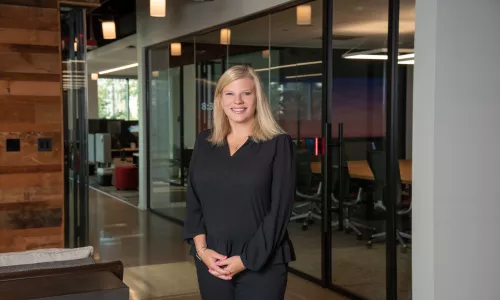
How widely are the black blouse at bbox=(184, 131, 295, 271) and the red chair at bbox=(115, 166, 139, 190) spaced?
5.49 meters

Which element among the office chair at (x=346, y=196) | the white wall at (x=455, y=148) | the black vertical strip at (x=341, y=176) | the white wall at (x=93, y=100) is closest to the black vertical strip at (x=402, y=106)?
the white wall at (x=455, y=148)

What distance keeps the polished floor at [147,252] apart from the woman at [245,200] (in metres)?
2.86

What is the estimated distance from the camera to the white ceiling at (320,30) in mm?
4730

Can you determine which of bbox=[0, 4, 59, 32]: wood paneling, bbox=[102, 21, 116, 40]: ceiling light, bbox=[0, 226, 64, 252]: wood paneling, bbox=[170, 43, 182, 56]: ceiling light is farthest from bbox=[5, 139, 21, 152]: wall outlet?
bbox=[170, 43, 182, 56]: ceiling light

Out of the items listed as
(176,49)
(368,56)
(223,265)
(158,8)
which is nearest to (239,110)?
(223,265)

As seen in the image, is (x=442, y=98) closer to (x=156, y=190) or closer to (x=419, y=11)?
(x=419, y=11)

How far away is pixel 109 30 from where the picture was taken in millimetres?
7551

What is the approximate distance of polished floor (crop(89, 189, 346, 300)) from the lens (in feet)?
18.0

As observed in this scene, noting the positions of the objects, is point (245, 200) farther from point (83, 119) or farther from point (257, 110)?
point (83, 119)

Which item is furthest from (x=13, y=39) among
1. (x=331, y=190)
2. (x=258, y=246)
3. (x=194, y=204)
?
(x=258, y=246)

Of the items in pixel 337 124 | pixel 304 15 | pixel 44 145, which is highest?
pixel 304 15

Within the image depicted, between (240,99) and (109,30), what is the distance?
545cm

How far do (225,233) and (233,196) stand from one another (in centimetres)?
15

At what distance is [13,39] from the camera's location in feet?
17.3
